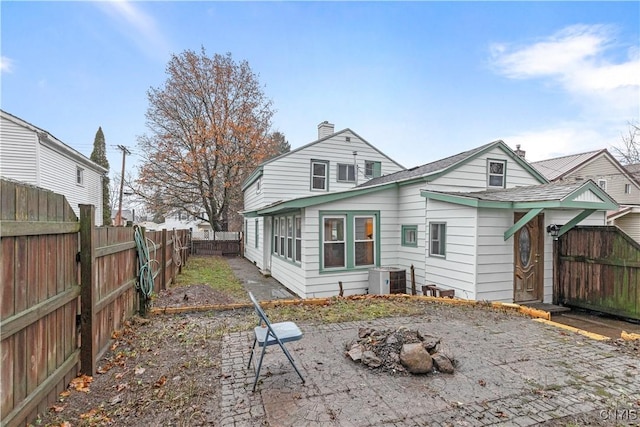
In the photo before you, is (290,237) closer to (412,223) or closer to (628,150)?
(412,223)

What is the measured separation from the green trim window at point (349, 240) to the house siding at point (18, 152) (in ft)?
41.4

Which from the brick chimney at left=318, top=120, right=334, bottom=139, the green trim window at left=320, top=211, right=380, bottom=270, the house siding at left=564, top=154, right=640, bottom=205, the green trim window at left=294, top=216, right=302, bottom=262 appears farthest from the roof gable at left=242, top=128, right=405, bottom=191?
the house siding at left=564, top=154, right=640, bottom=205

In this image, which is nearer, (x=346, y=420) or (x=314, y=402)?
(x=346, y=420)

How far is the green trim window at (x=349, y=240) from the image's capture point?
8.85 metres

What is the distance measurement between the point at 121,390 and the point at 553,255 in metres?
9.17

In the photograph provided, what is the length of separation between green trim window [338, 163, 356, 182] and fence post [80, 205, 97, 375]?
13.0m

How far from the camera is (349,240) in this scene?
903cm

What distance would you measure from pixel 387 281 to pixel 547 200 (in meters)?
4.10

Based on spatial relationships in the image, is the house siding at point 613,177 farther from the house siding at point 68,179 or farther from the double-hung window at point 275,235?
the house siding at point 68,179

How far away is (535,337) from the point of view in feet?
16.2

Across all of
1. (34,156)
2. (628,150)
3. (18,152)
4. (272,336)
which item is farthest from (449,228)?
(628,150)

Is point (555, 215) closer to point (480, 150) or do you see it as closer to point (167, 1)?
point (480, 150)

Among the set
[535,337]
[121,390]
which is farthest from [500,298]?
[121,390]

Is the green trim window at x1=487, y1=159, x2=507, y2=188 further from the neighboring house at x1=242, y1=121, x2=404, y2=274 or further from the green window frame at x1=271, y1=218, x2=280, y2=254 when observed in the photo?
the green window frame at x1=271, y1=218, x2=280, y2=254
